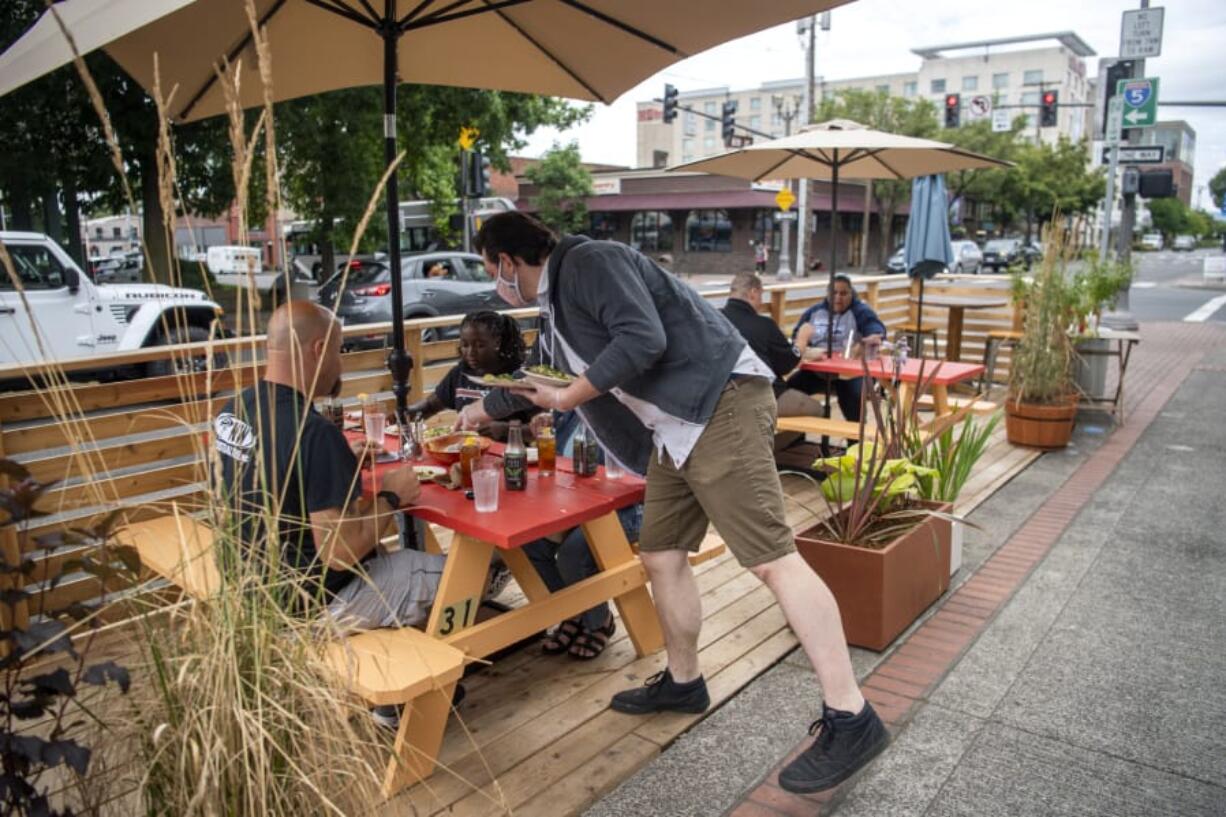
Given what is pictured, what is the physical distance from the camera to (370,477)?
9.18 feet

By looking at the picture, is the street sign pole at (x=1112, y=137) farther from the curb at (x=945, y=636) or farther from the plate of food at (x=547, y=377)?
the plate of food at (x=547, y=377)

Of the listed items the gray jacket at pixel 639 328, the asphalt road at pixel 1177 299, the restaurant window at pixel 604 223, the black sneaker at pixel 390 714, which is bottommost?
the asphalt road at pixel 1177 299

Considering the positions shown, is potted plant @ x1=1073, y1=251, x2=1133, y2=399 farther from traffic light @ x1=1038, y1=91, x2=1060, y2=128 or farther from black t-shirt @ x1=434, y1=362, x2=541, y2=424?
traffic light @ x1=1038, y1=91, x2=1060, y2=128

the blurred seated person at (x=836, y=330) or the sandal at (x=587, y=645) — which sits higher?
the blurred seated person at (x=836, y=330)

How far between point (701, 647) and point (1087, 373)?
5.81m

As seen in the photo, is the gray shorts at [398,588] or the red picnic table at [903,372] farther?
the red picnic table at [903,372]

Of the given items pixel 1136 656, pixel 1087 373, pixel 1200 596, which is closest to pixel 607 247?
pixel 1136 656

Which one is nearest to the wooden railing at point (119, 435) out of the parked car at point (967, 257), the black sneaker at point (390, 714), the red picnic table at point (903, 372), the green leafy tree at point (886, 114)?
the black sneaker at point (390, 714)

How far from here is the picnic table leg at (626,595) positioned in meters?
3.25

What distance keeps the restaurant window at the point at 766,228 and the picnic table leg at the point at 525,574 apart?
38334 mm

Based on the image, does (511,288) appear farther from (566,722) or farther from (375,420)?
(566,722)

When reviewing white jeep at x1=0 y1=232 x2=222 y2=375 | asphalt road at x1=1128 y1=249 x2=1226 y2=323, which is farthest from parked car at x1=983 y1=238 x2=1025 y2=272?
white jeep at x1=0 y1=232 x2=222 y2=375

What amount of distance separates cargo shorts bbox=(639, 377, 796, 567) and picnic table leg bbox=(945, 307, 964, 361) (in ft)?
24.4

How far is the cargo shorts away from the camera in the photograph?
8.48ft
